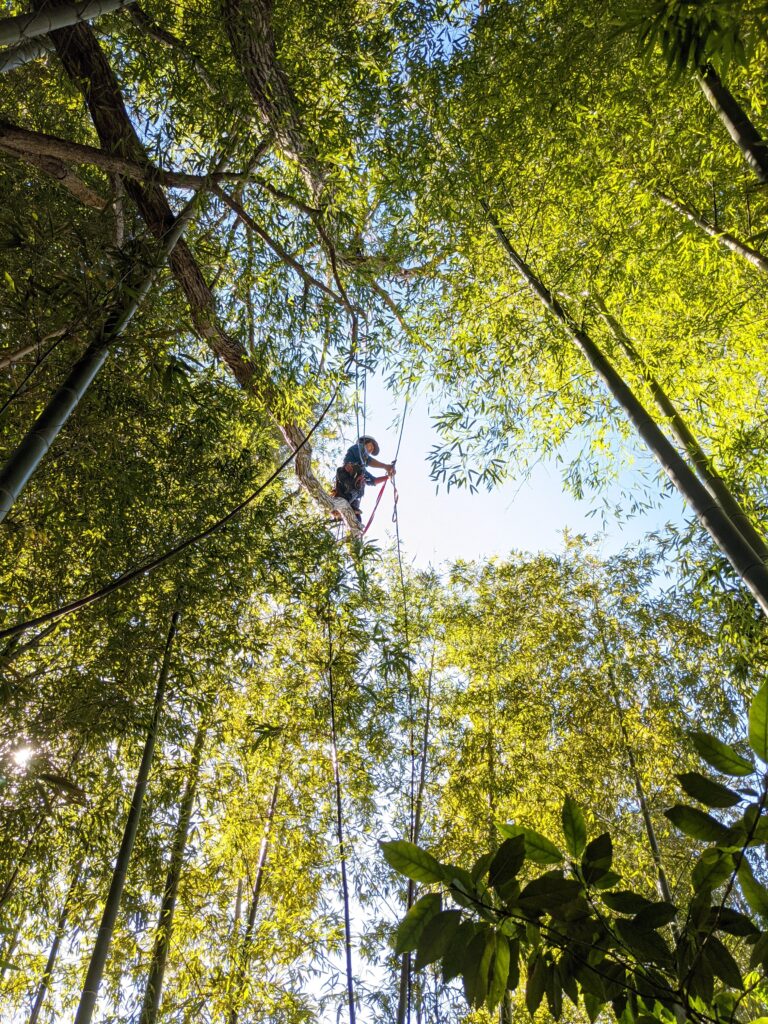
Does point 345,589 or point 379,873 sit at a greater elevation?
point 345,589

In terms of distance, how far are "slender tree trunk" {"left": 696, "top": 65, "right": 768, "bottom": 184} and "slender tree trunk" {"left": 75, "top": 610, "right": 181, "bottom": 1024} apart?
3.13 metres

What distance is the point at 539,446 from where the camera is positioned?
397cm

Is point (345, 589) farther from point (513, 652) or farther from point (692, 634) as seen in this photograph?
point (692, 634)

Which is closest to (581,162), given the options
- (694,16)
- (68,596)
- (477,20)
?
(477,20)

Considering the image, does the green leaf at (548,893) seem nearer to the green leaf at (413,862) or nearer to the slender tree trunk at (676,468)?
the green leaf at (413,862)

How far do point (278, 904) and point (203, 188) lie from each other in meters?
4.46

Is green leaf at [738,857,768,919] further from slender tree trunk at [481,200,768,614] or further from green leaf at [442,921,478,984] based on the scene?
slender tree trunk at [481,200,768,614]

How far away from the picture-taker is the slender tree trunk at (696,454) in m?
2.36

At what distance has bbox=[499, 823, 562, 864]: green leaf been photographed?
2.09 ft

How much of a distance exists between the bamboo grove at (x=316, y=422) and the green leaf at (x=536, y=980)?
119cm

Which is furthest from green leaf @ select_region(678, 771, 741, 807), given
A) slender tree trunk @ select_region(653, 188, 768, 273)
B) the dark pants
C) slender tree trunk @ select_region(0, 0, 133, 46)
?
the dark pants

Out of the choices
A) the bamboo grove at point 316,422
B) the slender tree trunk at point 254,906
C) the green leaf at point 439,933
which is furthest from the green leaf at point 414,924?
the slender tree trunk at point 254,906

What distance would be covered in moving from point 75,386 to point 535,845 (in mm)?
1825

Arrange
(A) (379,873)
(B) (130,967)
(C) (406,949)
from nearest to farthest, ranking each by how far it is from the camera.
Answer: (C) (406,949) → (B) (130,967) → (A) (379,873)
